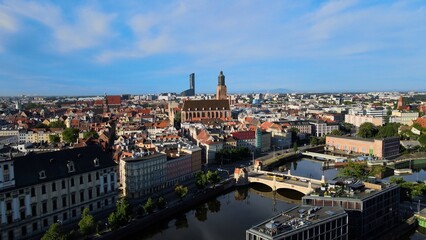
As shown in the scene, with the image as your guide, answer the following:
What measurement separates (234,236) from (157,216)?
919cm

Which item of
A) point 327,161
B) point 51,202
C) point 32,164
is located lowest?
point 327,161

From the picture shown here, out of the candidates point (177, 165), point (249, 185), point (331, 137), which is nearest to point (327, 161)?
point (331, 137)

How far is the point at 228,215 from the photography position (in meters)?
45.6

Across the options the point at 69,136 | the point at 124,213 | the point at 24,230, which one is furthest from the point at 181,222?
the point at 69,136

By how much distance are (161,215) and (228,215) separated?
27.8 feet

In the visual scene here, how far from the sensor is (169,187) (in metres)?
53.1

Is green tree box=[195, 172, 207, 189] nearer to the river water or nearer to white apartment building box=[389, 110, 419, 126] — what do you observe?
the river water

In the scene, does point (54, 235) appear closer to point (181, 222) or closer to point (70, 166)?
point (70, 166)

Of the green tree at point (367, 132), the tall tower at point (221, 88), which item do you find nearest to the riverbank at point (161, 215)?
the green tree at point (367, 132)

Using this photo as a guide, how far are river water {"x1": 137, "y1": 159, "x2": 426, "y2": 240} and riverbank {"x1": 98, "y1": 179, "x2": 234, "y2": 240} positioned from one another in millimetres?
550

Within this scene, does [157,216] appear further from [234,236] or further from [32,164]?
[32,164]

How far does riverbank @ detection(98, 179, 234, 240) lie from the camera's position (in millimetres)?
36925

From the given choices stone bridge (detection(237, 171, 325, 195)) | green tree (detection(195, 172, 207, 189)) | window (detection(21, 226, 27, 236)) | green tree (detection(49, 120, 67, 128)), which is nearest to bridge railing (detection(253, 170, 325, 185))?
stone bridge (detection(237, 171, 325, 195))

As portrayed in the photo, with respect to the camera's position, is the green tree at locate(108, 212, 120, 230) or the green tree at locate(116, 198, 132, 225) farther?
the green tree at locate(116, 198, 132, 225)
